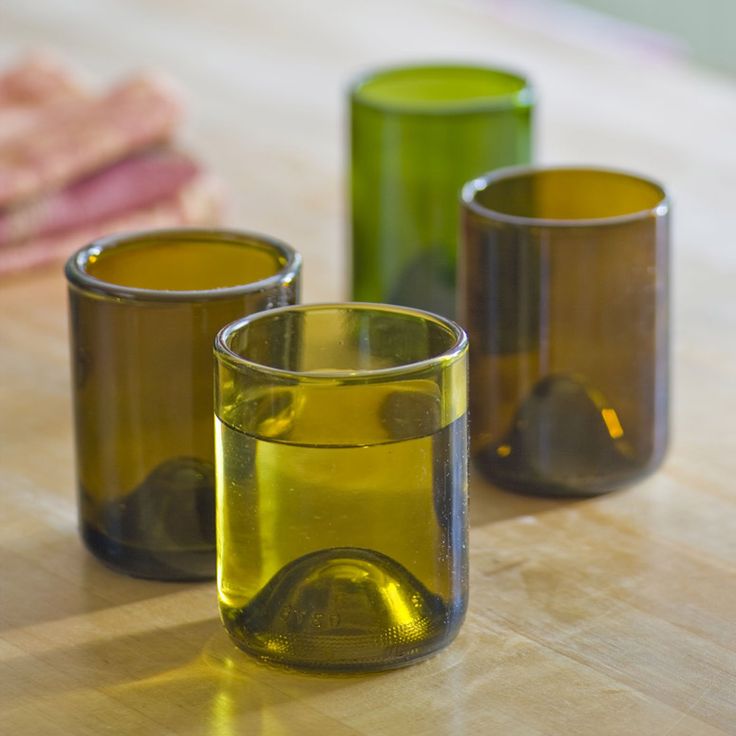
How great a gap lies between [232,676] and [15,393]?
0.34 metres

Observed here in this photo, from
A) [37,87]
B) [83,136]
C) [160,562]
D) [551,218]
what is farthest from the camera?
[37,87]

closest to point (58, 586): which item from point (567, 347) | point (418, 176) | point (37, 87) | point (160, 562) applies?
point (160, 562)

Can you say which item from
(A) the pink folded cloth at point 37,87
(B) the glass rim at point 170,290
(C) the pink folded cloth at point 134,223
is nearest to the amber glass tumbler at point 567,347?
(B) the glass rim at point 170,290

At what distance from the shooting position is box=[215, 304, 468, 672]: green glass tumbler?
1.96 feet

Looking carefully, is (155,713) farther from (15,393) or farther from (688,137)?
(688,137)

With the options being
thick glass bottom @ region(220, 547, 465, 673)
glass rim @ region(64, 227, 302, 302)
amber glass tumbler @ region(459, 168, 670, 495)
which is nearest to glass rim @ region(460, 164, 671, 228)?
amber glass tumbler @ region(459, 168, 670, 495)

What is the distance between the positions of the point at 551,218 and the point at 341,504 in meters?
0.31

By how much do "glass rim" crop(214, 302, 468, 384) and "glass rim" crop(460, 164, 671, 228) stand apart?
0.13 meters

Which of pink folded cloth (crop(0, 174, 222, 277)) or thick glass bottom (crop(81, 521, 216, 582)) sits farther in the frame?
pink folded cloth (crop(0, 174, 222, 277))

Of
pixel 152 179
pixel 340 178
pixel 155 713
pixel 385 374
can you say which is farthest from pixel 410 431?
pixel 340 178

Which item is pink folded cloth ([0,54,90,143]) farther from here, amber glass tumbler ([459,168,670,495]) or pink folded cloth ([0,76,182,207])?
amber glass tumbler ([459,168,670,495])

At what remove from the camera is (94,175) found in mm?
1113

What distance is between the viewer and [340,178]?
1244 millimetres

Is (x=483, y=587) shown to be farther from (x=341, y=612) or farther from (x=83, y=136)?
(x=83, y=136)
